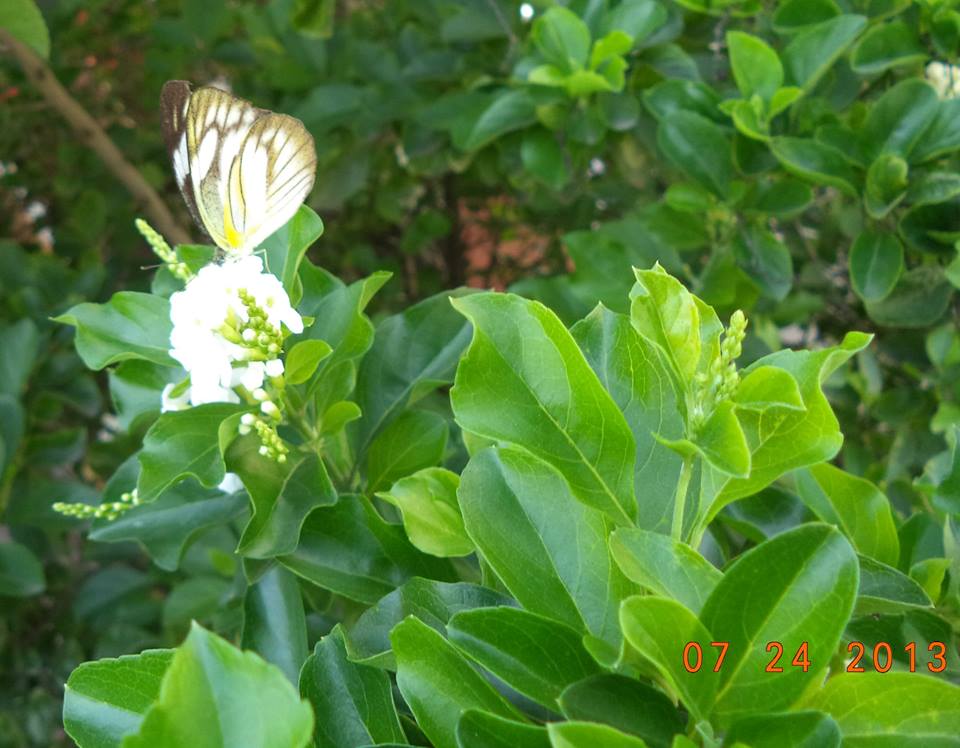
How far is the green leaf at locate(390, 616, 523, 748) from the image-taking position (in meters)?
0.54

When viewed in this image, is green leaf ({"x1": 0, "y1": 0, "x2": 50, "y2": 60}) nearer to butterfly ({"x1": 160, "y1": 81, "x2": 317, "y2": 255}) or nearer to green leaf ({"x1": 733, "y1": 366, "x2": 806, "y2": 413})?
butterfly ({"x1": 160, "y1": 81, "x2": 317, "y2": 255})

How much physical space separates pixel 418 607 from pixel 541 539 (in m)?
0.09

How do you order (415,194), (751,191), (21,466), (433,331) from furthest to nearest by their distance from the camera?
(415,194)
(21,466)
(751,191)
(433,331)

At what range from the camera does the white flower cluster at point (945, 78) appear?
1.16 m

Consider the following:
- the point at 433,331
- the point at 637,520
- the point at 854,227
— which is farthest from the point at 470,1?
the point at 637,520

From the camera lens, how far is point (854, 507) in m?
0.74

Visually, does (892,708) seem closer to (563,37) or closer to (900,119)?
Answer: (900,119)

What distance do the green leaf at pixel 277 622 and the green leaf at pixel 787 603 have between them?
0.35 meters

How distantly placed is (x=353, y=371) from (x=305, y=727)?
1.41ft

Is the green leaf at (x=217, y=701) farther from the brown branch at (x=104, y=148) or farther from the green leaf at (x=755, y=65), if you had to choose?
the brown branch at (x=104, y=148)

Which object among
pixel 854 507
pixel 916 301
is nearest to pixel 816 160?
pixel 916 301

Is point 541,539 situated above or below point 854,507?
above

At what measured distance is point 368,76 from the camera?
5.41 ft

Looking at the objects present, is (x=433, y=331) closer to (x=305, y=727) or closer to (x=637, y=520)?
(x=637, y=520)
